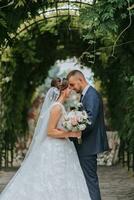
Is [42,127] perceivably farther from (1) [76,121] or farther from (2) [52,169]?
(1) [76,121]

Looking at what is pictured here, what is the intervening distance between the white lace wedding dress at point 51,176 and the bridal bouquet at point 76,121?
7.8 inches

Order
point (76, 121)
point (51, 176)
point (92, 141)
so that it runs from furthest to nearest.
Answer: point (51, 176) < point (92, 141) < point (76, 121)

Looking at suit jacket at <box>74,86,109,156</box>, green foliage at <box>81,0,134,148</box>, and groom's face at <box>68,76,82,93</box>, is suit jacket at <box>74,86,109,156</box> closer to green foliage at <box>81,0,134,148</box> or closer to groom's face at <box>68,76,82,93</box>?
groom's face at <box>68,76,82,93</box>

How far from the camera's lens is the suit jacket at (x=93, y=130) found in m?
7.75

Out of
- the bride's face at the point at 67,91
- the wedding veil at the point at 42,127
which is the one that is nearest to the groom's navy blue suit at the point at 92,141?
the bride's face at the point at 67,91

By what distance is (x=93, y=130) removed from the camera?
787 cm

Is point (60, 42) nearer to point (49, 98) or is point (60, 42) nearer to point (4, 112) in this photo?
point (4, 112)

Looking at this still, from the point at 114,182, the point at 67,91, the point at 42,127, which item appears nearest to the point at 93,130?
the point at 67,91

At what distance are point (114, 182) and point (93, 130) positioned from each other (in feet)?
18.8

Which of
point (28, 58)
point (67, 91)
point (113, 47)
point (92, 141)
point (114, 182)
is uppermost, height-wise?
point (28, 58)

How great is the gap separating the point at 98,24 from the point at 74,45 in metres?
11.2

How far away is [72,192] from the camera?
7992 mm

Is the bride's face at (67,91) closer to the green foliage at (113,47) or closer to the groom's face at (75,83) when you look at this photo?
the groom's face at (75,83)

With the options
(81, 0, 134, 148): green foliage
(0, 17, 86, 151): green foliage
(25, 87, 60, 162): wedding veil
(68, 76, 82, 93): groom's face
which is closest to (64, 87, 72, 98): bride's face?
(68, 76, 82, 93): groom's face
